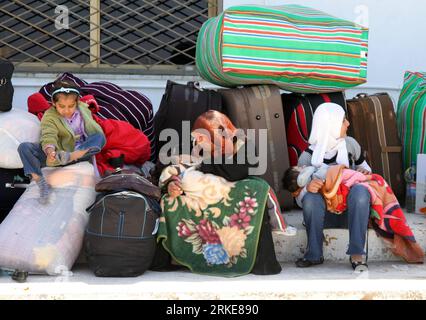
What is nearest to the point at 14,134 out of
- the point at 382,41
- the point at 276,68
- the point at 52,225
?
the point at 52,225

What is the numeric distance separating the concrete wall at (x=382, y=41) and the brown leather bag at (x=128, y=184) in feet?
5.81

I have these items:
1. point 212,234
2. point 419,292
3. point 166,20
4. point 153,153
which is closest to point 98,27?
point 166,20

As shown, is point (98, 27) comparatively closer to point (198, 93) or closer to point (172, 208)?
point (198, 93)

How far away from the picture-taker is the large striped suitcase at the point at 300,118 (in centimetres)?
422

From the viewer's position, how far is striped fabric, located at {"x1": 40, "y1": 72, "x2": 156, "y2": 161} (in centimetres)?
418

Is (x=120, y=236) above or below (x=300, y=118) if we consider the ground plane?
below

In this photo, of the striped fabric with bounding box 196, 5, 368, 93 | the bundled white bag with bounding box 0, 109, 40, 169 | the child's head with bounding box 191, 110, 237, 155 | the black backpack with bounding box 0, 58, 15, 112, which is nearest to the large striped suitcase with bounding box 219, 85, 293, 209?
the striped fabric with bounding box 196, 5, 368, 93

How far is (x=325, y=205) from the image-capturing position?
11.8ft

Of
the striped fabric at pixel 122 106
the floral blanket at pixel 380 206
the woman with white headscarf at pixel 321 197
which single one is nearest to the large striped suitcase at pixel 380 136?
the woman with white headscarf at pixel 321 197

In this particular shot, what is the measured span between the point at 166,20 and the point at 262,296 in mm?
2835

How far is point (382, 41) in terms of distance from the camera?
534 centimetres

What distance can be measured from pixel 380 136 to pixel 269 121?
0.76 metres

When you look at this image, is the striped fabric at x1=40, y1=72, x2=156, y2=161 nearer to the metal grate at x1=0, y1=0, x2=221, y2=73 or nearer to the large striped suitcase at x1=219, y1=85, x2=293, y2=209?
the large striped suitcase at x1=219, y1=85, x2=293, y2=209

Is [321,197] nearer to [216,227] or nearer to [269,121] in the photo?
[216,227]
